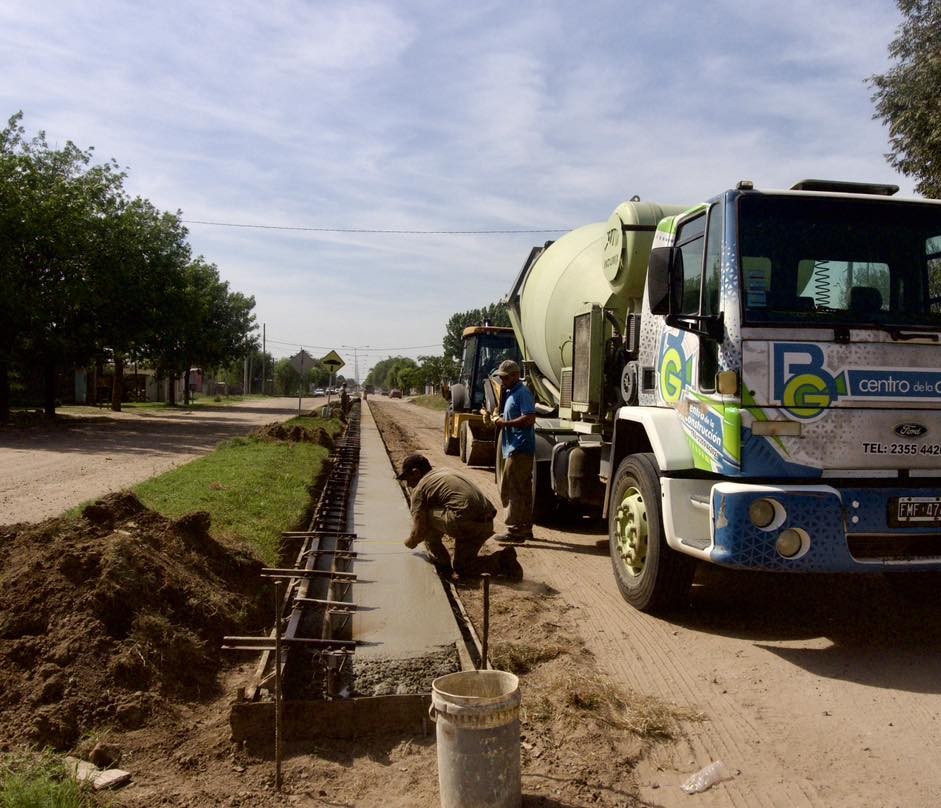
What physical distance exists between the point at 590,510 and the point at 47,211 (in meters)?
20.1

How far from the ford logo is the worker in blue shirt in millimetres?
4130

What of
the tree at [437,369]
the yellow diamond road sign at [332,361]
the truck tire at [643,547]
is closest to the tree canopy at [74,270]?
the yellow diamond road sign at [332,361]

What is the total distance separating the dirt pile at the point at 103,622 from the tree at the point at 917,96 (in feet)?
52.7

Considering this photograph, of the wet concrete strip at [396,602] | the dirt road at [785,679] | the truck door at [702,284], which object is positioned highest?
the truck door at [702,284]

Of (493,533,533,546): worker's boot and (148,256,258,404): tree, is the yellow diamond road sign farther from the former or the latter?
(493,533,533,546): worker's boot

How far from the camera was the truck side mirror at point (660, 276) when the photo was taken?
579cm

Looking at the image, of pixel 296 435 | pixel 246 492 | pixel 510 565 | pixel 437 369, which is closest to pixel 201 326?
pixel 296 435

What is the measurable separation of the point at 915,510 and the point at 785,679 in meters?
1.29

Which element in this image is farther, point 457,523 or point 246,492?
point 246,492

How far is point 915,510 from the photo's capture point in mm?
4902

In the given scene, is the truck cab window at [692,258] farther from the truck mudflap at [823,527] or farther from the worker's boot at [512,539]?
the worker's boot at [512,539]

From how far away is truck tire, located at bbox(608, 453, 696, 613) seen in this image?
5723 millimetres

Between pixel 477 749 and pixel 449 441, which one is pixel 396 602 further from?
pixel 449 441

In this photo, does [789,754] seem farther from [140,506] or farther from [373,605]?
[140,506]
